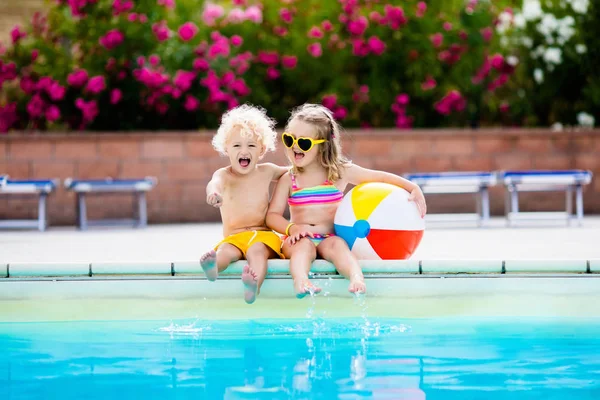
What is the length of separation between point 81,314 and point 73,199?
6584 millimetres

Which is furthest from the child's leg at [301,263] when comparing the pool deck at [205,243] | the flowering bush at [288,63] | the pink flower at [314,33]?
the pink flower at [314,33]

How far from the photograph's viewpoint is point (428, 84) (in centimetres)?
1148

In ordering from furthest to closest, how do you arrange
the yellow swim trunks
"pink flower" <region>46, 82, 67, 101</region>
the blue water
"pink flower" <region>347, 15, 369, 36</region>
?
"pink flower" <region>347, 15, 369, 36</region>
"pink flower" <region>46, 82, 67, 101</region>
the yellow swim trunks
the blue water

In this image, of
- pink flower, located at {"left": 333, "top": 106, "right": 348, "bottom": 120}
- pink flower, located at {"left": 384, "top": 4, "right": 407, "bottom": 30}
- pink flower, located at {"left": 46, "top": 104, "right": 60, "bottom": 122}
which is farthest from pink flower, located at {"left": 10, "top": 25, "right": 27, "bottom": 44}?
pink flower, located at {"left": 384, "top": 4, "right": 407, "bottom": 30}

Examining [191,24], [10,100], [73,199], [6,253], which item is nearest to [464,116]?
[191,24]

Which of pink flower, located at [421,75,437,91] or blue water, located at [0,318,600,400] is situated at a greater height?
pink flower, located at [421,75,437,91]

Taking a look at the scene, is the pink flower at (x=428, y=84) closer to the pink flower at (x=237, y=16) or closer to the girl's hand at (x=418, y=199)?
the pink flower at (x=237, y=16)

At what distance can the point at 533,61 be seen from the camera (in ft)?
38.8

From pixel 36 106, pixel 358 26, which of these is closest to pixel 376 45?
pixel 358 26

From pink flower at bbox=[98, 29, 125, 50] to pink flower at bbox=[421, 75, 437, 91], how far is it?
4.04m

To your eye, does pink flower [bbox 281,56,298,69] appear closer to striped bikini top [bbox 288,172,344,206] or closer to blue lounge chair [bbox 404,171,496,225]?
blue lounge chair [bbox 404,171,496,225]

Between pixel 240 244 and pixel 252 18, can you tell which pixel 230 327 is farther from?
pixel 252 18

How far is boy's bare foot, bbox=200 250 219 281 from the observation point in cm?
439

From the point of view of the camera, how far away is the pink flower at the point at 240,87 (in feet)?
36.9
